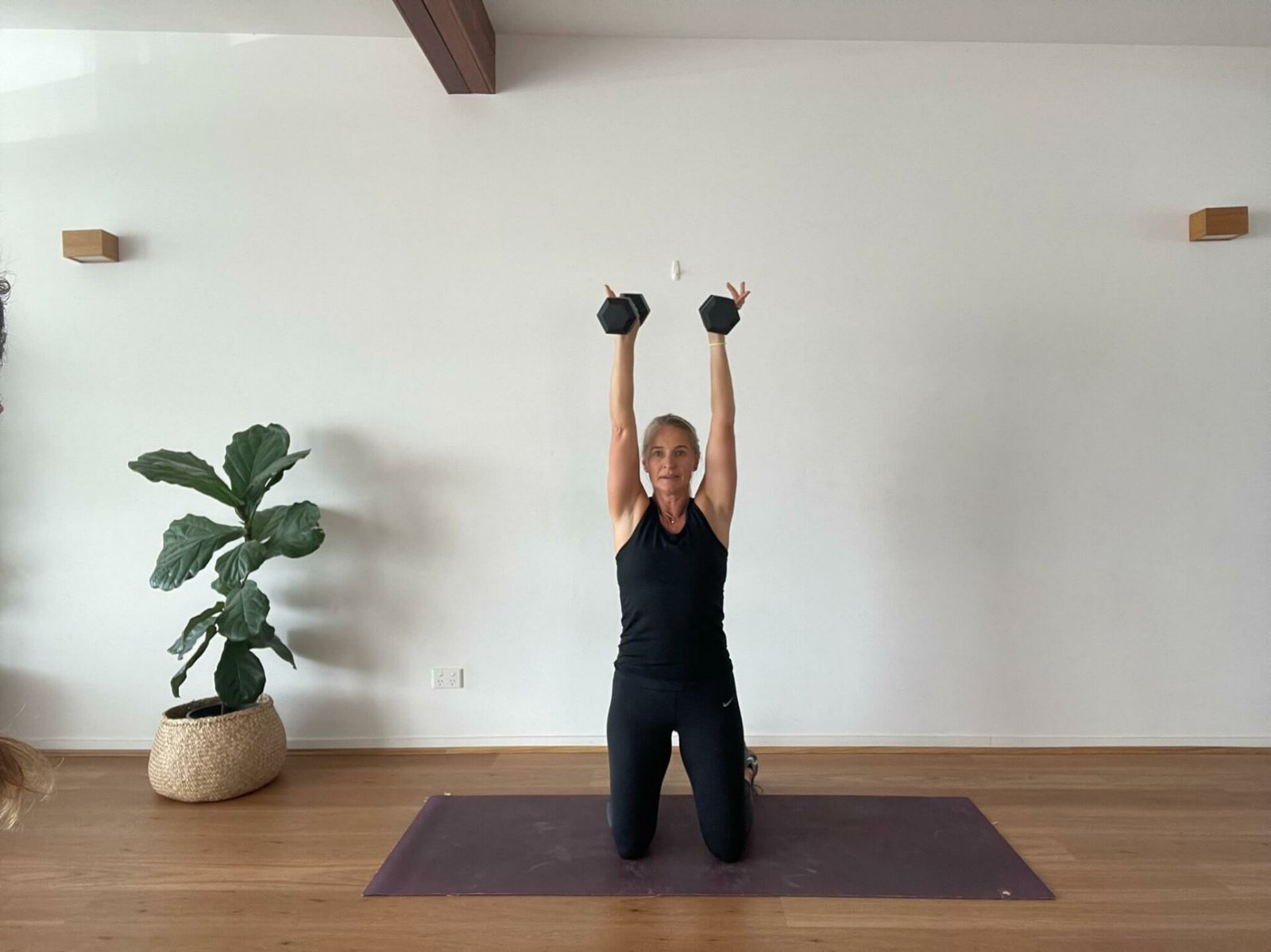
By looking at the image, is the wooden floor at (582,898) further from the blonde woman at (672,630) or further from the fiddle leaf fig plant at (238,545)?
the fiddle leaf fig plant at (238,545)

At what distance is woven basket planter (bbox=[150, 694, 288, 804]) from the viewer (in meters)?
2.60

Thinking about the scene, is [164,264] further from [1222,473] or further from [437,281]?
[1222,473]

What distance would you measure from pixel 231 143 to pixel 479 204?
1007mm

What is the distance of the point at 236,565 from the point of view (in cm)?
271

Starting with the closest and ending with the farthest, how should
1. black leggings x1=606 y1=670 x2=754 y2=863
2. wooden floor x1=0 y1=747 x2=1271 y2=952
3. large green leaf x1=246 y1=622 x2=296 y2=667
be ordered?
wooden floor x1=0 y1=747 x2=1271 y2=952 → black leggings x1=606 y1=670 x2=754 y2=863 → large green leaf x1=246 y1=622 x2=296 y2=667

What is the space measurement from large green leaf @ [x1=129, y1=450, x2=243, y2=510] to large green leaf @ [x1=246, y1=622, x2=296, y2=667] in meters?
0.46

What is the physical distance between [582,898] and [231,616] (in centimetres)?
151

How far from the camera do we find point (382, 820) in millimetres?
2475

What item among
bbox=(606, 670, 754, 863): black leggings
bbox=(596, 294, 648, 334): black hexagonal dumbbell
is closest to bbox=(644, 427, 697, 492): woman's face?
bbox=(596, 294, 648, 334): black hexagonal dumbbell

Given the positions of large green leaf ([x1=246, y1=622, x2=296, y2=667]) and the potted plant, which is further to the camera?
large green leaf ([x1=246, y1=622, x2=296, y2=667])

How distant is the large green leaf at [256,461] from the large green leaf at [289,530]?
7 cm

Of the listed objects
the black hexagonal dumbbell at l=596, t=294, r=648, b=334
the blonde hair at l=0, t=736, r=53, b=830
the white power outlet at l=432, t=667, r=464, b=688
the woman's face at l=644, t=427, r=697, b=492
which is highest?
the black hexagonal dumbbell at l=596, t=294, r=648, b=334

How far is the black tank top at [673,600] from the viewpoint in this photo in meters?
2.26

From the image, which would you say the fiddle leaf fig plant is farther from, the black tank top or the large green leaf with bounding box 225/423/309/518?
the black tank top
